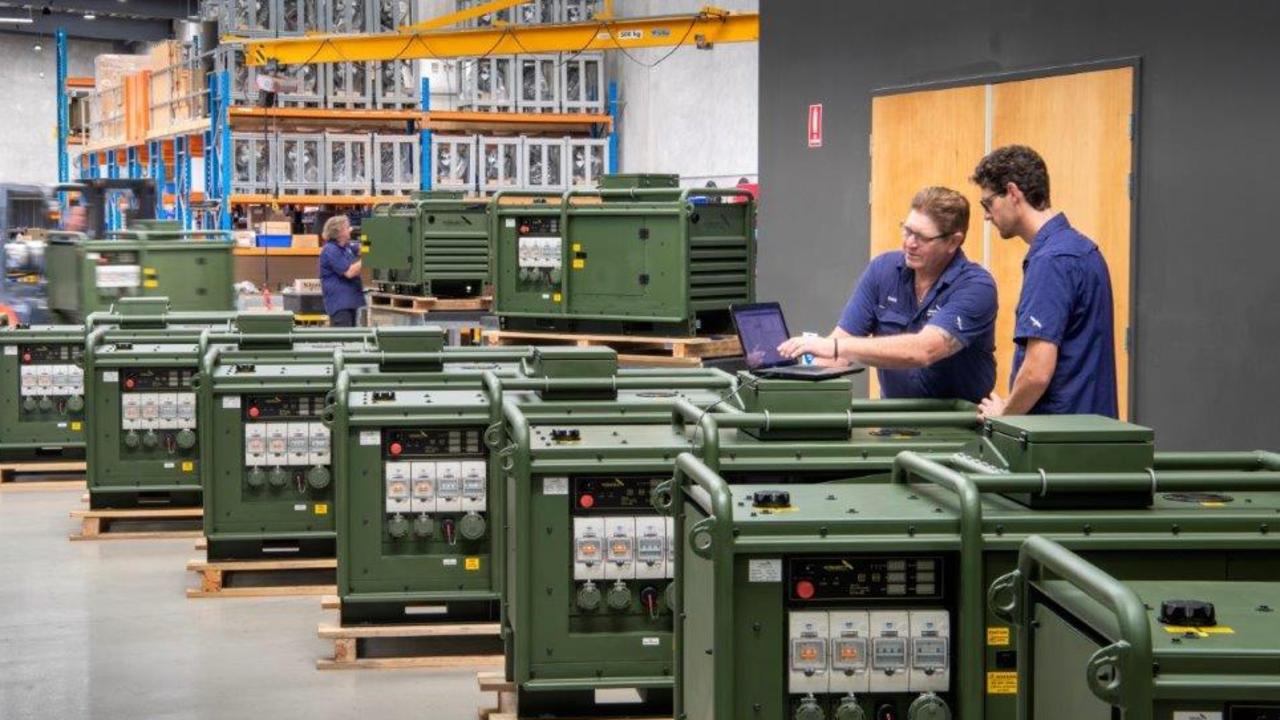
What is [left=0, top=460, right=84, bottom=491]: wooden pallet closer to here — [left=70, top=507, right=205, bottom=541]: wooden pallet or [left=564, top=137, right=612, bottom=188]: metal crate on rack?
[left=70, top=507, right=205, bottom=541]: wooden pallet

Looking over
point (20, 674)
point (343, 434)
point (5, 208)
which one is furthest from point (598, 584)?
point (5, 208)

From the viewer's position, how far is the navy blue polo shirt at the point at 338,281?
1608 centimetres

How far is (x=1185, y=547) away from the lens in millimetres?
3420

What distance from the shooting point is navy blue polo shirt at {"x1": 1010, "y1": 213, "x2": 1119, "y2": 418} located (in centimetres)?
492

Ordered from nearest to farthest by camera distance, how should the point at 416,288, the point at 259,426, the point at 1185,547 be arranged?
1. the point at 1185,547
2. the point at 259,426
3. the point at 416,288

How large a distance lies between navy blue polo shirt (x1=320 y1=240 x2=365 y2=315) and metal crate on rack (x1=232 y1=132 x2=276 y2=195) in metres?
3.00

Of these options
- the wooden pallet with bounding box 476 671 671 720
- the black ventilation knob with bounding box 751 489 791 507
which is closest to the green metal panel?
the wooden pallet with bounding box 476 671 671 720

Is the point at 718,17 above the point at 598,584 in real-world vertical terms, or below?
above

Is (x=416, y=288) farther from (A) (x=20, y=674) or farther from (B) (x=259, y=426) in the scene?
(A) (x=20, y=674)

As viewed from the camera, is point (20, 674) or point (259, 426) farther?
point (259, 426)

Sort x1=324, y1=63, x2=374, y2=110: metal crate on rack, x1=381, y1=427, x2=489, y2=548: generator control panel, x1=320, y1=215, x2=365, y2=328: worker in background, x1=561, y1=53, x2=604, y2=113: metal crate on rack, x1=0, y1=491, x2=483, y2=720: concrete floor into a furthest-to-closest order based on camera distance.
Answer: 1. x1=561, y1=53, x2=604, y2=113: metal crate on rack
2. x1=324, y1=63, x2=374, y2=110: metal crate on rack
3. x1=320, y1=215, x2=365, y2=328: worker in background
4. x1=381, y1=427, x2=489, y2=548: generator control panel
5. x1=0, y1=491, x2=483, y2=720: concrete floor

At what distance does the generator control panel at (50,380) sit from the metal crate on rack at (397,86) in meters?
8.52

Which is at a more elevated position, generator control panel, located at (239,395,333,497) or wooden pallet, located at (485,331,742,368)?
wooden pallet, located at (485,331,742,368)

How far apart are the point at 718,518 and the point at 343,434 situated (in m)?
3.54
